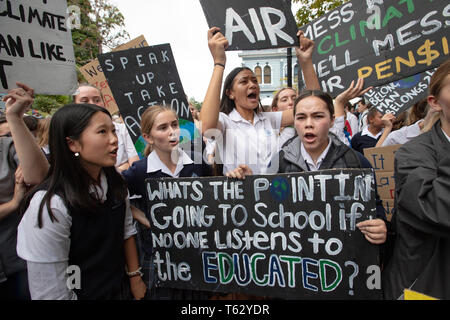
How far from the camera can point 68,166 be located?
152cm

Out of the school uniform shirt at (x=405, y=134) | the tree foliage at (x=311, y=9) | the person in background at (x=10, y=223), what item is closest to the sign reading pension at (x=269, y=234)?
the person in background at (x=10, y=223)

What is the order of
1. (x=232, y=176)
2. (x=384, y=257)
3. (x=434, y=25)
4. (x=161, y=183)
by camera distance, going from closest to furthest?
(x=384, y=257)
(x=232, y=176)
(x=161, y=183)
(x=434, y=25)

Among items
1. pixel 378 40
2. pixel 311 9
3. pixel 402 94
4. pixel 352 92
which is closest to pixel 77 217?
pixel 352 92

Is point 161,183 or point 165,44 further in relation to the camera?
point 165,44

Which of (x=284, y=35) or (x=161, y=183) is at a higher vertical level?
(x=284, y=35)

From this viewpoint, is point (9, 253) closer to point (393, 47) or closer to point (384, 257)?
point (384, 257)

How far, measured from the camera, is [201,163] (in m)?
2.32

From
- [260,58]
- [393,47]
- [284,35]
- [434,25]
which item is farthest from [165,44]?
[260,58]

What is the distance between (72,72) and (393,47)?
2587 millimetres

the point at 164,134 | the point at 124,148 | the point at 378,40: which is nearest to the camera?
the point at 164,134

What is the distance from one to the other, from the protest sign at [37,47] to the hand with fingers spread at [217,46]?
1100 millimetres

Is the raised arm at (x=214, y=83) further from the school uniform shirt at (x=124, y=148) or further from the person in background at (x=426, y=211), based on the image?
the school uniform shirt at (x=124, y=148)

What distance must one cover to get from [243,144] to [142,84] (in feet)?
4.51

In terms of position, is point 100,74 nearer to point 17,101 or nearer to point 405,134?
point 17,101
